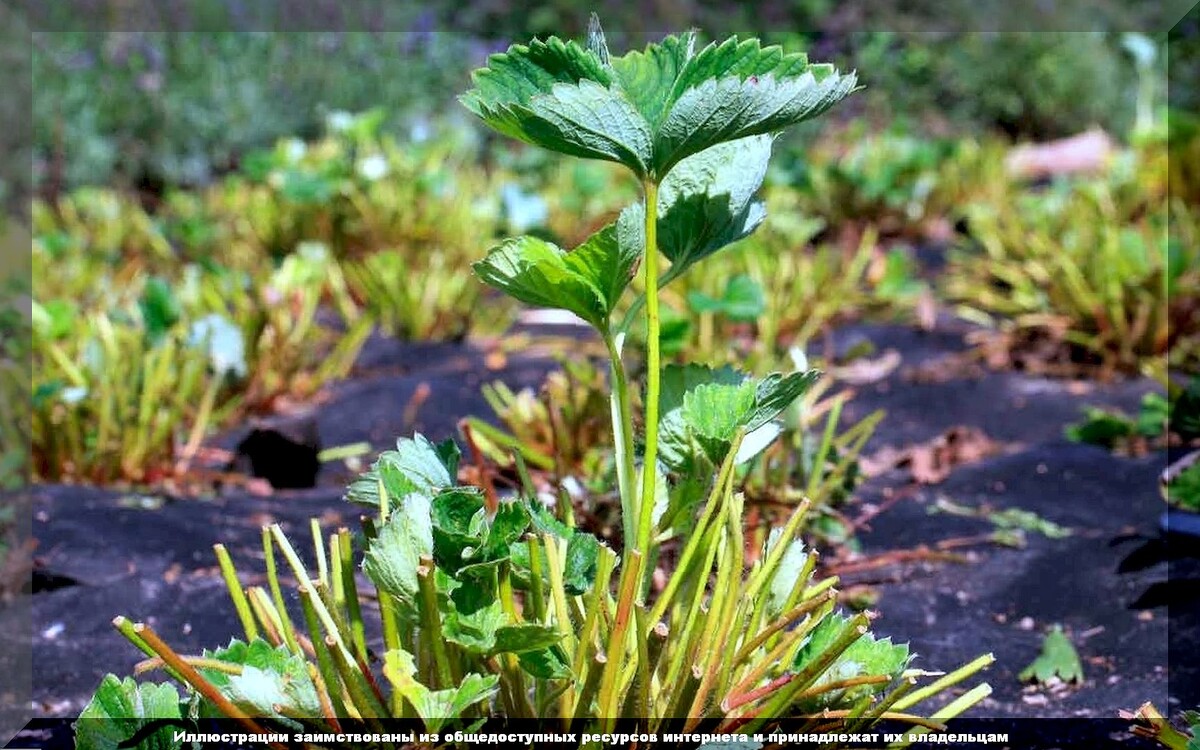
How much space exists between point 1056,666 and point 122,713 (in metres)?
1.13

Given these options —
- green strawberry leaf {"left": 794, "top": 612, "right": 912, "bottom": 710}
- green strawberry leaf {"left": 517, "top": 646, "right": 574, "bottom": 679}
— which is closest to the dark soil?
green strawberry leaf {"left": 794, "top": 612, "right": 912, "bottom": 710}

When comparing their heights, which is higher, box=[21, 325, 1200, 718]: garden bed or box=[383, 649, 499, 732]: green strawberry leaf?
box=[383, 649, 499, 732]: green strawberry leaf

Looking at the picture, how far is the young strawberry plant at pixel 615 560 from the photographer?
1.09 m

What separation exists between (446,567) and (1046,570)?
49.0 inches

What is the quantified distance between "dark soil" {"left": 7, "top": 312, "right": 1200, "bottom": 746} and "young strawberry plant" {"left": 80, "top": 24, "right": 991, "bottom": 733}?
46cm

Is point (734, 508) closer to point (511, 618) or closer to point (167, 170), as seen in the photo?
point (511, 618)

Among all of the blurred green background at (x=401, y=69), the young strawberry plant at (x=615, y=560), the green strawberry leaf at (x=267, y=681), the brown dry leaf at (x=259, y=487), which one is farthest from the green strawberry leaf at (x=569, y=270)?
the blurred green background at (x=401, y=69)

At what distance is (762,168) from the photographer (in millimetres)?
1283

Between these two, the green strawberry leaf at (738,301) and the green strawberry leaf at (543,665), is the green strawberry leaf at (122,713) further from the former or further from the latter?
the green strawberry leaf at (738,301)

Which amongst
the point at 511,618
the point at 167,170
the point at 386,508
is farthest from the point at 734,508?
the point at 167,170

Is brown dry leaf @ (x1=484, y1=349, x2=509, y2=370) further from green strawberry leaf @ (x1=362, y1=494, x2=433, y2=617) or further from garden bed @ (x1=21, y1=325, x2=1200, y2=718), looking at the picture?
green strawberry leaf @ (x1=362, y1=494, x2=433, y2=617)

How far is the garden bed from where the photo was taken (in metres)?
1.73

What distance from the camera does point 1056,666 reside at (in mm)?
1684

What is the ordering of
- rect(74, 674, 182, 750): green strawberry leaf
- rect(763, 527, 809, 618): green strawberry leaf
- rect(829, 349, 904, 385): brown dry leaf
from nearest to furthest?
rect(74, 674, 182, 750): green strawberry leaf < rect(763, 527, 809, 618): green strawberry leaf < rect(829, 349, 904, 385): brown dry leaf
